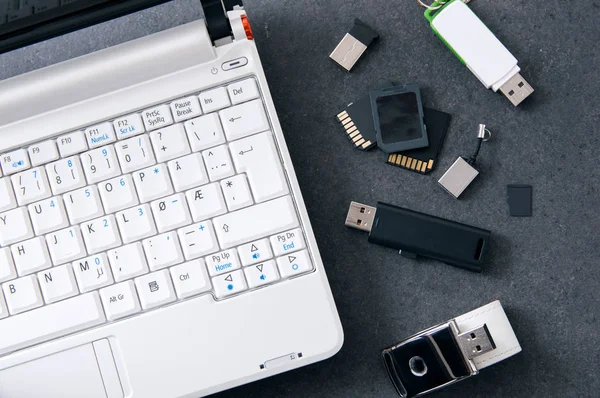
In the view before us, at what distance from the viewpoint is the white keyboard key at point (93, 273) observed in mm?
641

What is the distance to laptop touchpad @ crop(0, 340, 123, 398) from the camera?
2.14 feet

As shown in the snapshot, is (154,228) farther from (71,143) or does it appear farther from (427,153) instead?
(427,153)

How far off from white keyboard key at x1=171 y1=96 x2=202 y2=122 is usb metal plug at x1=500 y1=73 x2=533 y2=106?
362mm

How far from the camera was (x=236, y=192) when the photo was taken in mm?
639

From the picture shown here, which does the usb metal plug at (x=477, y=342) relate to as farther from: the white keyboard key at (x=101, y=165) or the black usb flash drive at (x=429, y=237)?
the white keyboard key at (x=101, y=165)

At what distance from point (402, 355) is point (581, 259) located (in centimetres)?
25

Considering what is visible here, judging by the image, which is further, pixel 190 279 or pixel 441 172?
pixel 441 172

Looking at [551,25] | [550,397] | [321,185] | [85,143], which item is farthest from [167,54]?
[550,397]

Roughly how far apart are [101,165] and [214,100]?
0.14 meters

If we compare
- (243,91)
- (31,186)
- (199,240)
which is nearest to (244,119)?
(243,91)

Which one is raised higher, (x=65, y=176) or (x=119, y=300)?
(x=65, y=176)

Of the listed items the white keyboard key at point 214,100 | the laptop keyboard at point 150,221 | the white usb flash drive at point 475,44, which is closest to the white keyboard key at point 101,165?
the laptop keyboard at point 150,221

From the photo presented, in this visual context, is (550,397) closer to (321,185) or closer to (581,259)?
(581,259)

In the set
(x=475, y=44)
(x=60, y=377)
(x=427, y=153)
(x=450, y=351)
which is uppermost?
Result: (x=475, y=44)
